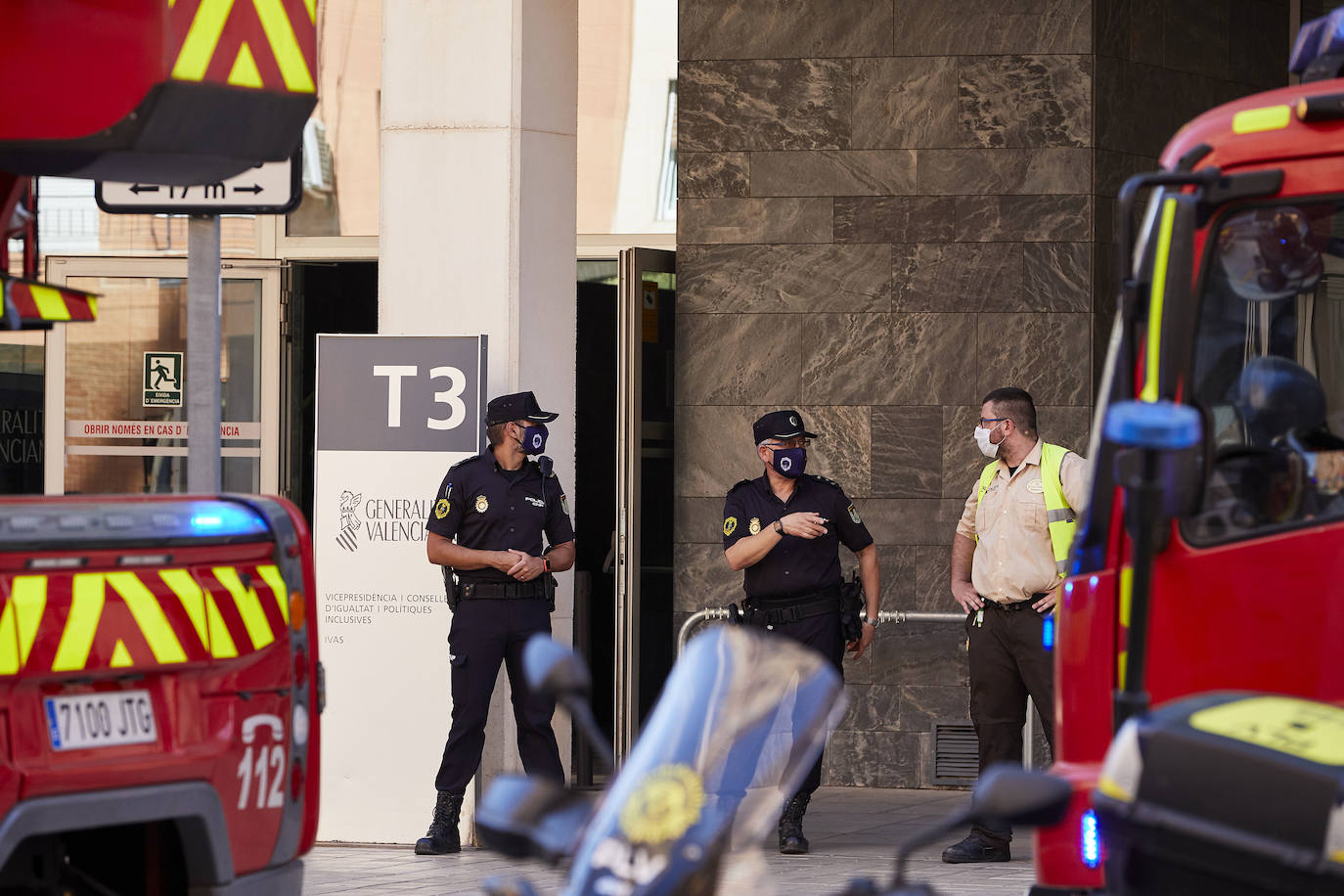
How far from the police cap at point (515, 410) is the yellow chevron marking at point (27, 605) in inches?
182

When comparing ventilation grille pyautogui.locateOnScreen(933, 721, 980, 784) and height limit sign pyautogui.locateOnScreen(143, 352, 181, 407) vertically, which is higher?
height limit sign pyautogui.locateOnScreen(143, 352, 181, 407)

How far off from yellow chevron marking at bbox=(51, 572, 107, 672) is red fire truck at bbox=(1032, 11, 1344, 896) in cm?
236

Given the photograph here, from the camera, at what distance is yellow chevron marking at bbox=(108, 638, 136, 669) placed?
4504mm

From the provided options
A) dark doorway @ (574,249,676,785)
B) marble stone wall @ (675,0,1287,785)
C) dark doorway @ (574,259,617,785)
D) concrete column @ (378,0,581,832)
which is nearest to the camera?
concrete column @ (378,0,581,832)

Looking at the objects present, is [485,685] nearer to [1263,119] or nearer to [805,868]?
[805,868]

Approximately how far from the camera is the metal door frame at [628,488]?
10.9m

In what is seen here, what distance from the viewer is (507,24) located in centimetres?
Result: 962

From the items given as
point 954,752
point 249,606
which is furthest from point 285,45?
point 954,752

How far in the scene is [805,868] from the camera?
337 inches

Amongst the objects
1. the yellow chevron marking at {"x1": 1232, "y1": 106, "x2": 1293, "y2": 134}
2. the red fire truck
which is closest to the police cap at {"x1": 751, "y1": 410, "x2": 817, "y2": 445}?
the red fire truck

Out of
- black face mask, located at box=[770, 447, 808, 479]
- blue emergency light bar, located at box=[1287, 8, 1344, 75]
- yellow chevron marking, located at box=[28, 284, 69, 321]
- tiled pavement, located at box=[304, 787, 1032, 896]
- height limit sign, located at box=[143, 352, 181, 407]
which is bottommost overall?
tiled pavement, located at box=[304, 787, 1032, 896]

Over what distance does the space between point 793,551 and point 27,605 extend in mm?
5124

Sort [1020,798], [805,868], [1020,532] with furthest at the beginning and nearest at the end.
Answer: [1020,532] < [805,868] < [1020,798]

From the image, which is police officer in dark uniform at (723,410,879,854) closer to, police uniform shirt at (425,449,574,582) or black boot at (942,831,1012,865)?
black boot at (942,831,1012,865)
